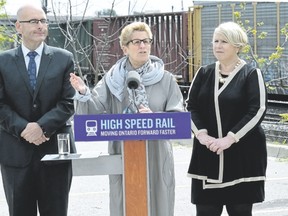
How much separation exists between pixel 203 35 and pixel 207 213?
14734mm

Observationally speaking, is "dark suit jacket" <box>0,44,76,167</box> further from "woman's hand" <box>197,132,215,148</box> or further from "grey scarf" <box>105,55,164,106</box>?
"woman's hand" <box>197,132,215,148</box>

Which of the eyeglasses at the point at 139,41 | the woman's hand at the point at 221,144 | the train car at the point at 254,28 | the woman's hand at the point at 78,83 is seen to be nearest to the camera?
the woman's hand at the point at 78,83

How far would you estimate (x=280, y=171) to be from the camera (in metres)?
9.58

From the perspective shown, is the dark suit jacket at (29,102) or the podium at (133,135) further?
the dark suit jacket at (29,102)

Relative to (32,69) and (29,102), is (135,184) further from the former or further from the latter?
(32,69)

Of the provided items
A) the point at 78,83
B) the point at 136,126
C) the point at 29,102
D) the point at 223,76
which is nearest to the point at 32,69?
the point at 29,102

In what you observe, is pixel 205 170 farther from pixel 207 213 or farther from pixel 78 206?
pixel 78 206

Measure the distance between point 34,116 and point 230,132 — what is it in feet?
4.61

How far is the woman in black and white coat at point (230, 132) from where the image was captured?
191 inches

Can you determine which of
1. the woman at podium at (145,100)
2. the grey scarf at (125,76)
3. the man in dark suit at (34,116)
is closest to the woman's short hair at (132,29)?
the woman at podium at (145,100)

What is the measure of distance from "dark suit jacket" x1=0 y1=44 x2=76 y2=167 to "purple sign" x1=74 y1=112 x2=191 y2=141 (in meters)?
0.75

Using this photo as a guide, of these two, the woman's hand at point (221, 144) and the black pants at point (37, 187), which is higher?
the woman's hand at point (221, 144)

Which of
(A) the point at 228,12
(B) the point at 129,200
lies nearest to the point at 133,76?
(B) the point at 129,200

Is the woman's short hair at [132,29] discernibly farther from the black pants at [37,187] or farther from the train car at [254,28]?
the train car at [254,28]
